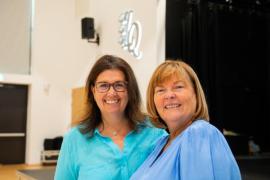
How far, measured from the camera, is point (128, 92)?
1569 millimetres

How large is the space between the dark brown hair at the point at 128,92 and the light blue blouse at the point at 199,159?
449 mm

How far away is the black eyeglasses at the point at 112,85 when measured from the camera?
1514 mm

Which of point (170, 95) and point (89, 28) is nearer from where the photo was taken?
point (170, 95)

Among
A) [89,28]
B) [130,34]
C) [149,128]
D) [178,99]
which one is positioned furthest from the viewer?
[89,28]

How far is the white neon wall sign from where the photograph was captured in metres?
4.83

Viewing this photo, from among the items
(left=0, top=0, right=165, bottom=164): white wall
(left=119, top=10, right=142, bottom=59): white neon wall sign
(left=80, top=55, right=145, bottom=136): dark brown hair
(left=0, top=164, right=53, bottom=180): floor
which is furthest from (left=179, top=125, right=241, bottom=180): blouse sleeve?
(left=0, top=0, right=165, bottom=164): white wall

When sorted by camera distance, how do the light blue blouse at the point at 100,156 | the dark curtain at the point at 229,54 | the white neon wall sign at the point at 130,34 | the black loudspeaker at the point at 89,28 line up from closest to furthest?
the light blue blouse at the point at 100,156, the dark curtain at the point at 229,54, the white neon wall sign at the point at 130,34, the black loudspeaker at the point at 89,28

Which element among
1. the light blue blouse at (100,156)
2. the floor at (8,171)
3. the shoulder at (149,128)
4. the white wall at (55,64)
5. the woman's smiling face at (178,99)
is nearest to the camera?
the woman's smiling face at (178,99)

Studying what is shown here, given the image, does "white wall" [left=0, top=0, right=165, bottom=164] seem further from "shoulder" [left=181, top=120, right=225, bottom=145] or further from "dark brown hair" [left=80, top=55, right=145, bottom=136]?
"shoulder" [left=181, top=120, right=225, bottom=145]

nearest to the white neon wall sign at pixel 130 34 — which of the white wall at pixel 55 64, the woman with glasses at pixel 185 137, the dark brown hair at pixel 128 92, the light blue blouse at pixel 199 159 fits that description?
the white wall at pixel 55 64

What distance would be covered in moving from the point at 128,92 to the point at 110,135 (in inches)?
8.0

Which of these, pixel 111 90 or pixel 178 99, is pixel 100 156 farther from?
pixel 178 99

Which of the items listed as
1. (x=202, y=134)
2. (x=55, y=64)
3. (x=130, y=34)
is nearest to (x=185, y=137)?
(x=202, y=134)

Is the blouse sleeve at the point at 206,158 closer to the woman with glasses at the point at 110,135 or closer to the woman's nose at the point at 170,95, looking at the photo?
the woman's nose at the point at 170,95
